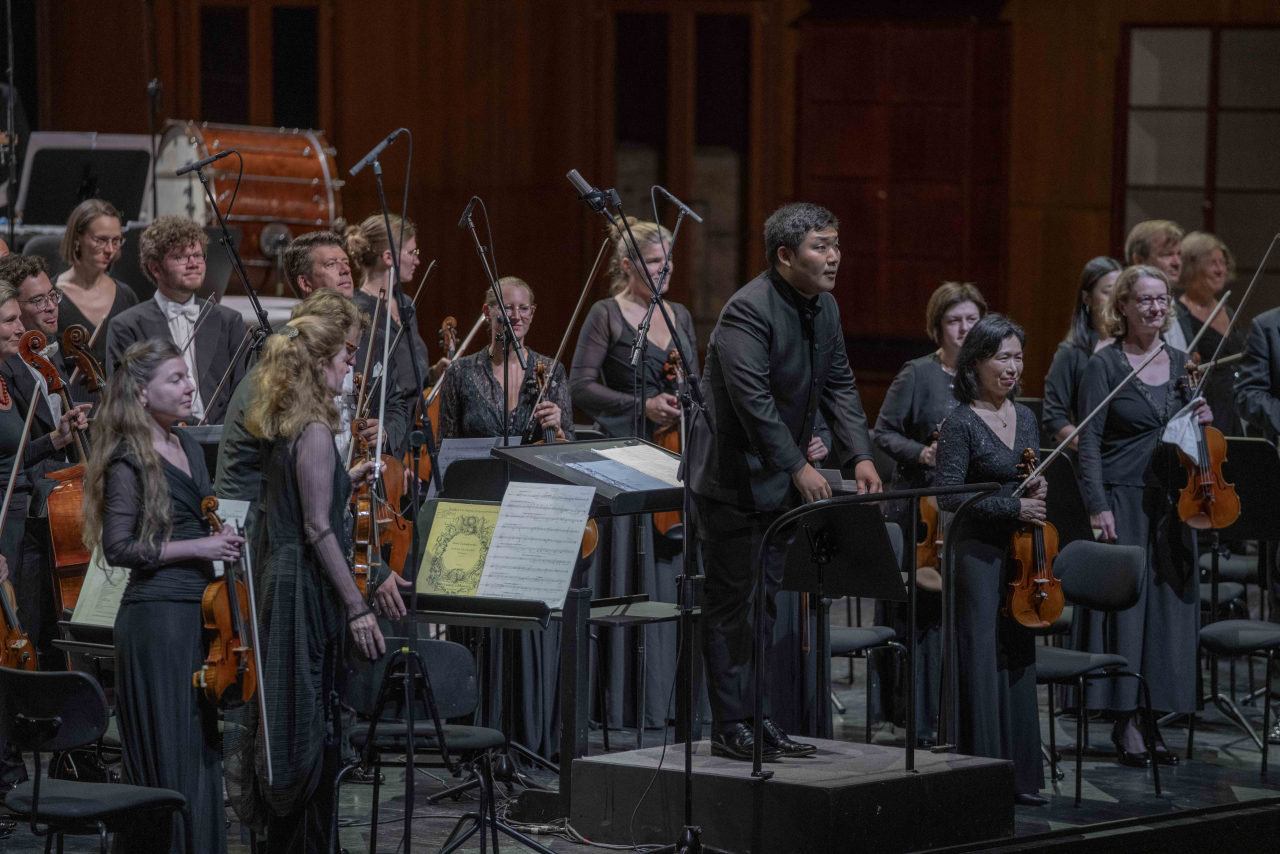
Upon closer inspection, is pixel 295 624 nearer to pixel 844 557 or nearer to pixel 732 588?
pixel 732 588

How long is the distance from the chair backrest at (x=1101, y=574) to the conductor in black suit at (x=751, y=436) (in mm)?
1038

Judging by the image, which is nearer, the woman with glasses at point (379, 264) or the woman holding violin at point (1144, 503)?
the woman holding violin at point (1144, 503)

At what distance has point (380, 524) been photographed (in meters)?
4.43

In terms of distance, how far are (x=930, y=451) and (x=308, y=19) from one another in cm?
545

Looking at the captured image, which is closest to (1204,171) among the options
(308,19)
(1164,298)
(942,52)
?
(942,52)

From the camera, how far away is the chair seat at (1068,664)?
451 centimetres

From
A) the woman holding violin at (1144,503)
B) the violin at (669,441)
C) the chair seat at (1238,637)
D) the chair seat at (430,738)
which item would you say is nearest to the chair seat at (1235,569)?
the chair seat at (1238,637)

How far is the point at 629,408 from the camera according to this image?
533 cm

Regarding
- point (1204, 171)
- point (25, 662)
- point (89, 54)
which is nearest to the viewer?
point (25, 662)

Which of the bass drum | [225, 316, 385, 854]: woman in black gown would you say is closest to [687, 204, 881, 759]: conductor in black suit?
[225, 316, 385, 854]: woman in black gown

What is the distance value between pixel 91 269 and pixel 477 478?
1.73 metres

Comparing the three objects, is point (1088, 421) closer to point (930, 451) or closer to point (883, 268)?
point (930, 451)

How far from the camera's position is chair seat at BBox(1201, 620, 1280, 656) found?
492 centimetres

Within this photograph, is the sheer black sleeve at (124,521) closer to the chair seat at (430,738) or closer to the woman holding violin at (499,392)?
the chair seat at (430,738)
